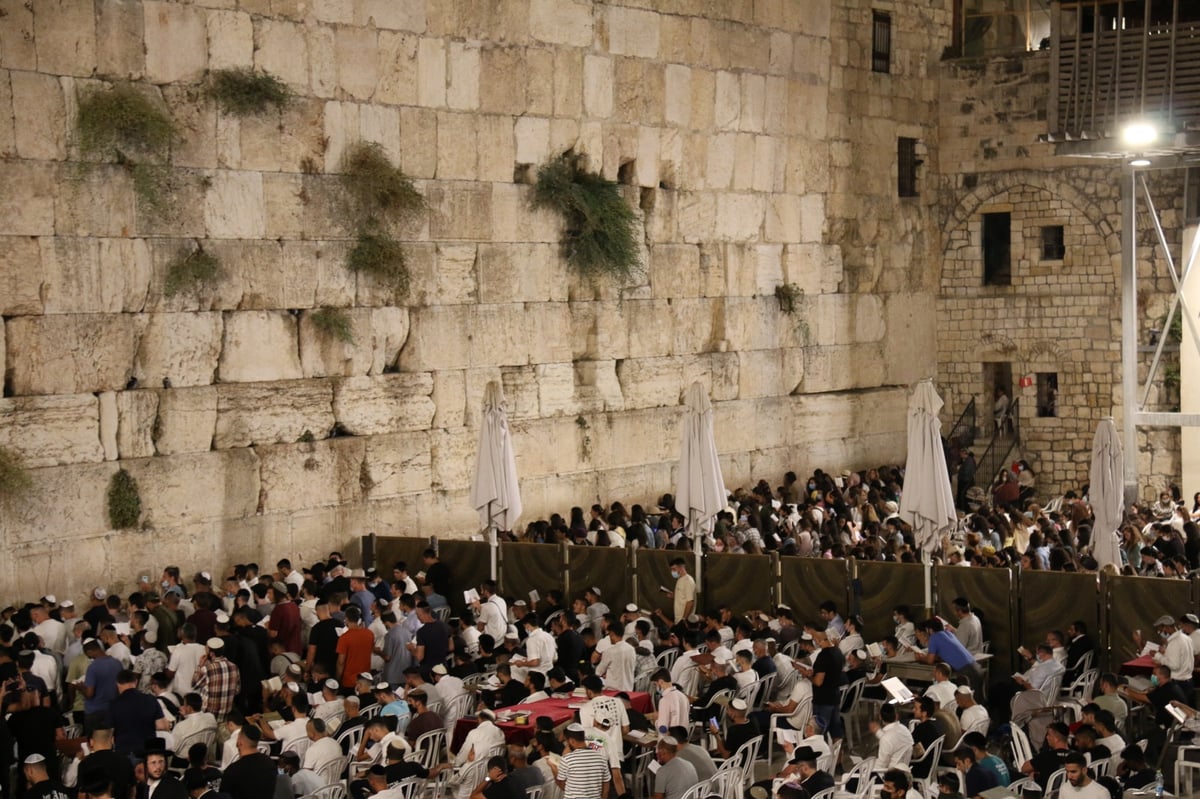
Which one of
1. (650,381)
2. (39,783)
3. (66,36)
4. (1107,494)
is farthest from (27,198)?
(1107,494)

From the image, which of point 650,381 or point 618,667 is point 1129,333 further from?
point 618,667

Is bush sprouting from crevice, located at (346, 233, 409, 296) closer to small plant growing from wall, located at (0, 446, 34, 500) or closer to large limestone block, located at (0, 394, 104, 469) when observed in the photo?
large limestone block, located at (0, 394, 104, 469)

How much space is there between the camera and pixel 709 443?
17.8 metres

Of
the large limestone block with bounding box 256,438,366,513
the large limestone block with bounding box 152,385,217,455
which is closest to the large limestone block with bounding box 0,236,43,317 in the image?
the large limestone block with bounding box 152,385,217,455

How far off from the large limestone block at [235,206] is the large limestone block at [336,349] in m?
1.27

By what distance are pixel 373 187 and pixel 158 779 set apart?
1062 centimetres

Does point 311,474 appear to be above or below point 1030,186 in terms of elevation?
below

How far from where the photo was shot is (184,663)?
14039mm

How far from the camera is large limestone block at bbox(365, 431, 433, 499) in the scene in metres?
20.5

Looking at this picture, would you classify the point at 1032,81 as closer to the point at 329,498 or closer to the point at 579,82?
the point at 579,82

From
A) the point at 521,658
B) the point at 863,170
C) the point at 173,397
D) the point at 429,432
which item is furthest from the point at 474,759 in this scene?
the point at 863,170

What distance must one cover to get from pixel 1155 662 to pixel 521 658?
5287 millimetres

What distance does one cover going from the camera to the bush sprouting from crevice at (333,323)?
20.0 metres

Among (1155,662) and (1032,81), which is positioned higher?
(1032,81)
